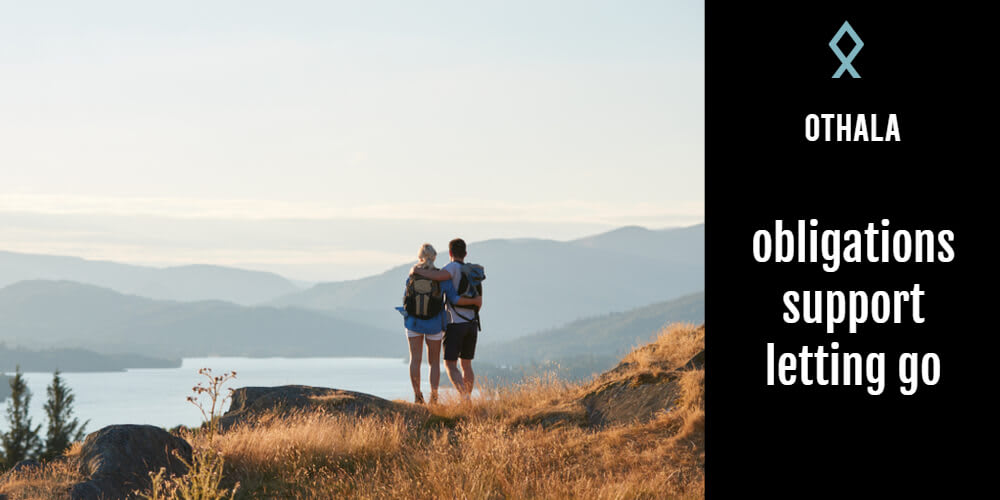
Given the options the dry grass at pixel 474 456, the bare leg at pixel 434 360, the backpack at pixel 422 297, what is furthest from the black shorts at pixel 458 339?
the dry grass at pixel 474 456

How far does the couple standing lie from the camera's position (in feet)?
36.7

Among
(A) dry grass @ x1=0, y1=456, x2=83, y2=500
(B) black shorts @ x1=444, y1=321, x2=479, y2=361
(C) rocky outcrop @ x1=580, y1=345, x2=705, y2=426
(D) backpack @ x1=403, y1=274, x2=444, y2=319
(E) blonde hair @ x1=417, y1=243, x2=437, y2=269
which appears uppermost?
(E) blonde hair @ x1=417, y1=243, x2=437, y2=269

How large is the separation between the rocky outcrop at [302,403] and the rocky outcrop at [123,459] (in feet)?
8.97

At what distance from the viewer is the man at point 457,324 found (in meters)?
11.2

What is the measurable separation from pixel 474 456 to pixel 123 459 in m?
3.18

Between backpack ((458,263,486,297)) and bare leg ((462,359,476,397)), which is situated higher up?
backpack ((458,263,486,297))

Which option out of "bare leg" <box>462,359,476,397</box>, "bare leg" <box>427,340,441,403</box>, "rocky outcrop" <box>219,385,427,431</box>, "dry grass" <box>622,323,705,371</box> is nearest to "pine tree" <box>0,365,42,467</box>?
"rocky outcrop" <box>219,385,427,431</box>

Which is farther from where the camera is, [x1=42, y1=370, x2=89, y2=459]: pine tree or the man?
[x1=42, y1=370, x2=89, y2=459]: pine tree

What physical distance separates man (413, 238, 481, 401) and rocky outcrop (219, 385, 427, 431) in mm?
838

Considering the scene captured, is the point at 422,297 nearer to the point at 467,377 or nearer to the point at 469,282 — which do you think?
the point at 469,282

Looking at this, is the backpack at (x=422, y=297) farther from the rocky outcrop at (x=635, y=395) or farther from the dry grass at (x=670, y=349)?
the dry grass at (x=670, y=349)

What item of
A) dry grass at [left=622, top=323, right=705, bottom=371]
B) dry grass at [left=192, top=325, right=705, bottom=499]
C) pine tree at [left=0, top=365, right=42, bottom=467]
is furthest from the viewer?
pine tree at [left=0, top=365, right=42, bottom=467]

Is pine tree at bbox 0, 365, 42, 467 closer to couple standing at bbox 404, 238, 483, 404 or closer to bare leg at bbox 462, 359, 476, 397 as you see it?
bare leg at bbox 462, 359, 476, 397
